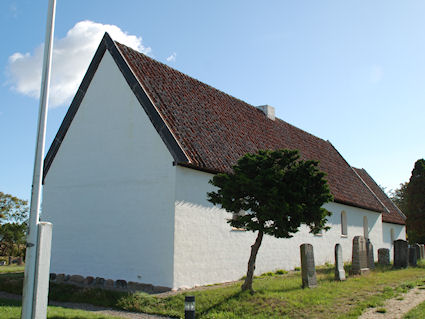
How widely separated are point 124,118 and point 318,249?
468 inches

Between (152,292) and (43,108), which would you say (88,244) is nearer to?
(152,292)

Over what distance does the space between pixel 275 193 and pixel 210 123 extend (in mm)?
6723

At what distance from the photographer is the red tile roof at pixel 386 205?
3170 cm

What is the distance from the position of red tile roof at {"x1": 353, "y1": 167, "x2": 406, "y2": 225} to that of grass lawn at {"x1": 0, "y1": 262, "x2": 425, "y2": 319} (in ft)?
65.2

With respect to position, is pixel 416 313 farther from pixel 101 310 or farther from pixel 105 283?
pixel 105 283

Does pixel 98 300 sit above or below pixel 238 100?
below

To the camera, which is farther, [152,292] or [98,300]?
[152,292]

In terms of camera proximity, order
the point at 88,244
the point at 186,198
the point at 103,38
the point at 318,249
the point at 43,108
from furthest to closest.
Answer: the point at 318,249 → the point at 103,38 → the point at 88,244 → the point at 186,198 → the point at 43,108

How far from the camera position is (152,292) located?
12000 millimetres

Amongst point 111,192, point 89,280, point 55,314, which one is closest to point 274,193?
point 55,314

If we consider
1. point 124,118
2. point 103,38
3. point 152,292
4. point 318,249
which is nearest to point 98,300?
point 152,292

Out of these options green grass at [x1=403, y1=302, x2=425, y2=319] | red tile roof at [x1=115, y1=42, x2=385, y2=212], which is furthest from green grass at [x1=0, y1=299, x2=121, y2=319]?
green grass at [x1=403, y1=302, x2=425, y2=319]

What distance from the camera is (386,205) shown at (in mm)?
34500

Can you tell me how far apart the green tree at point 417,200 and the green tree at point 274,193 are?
Result: 19994 mm
